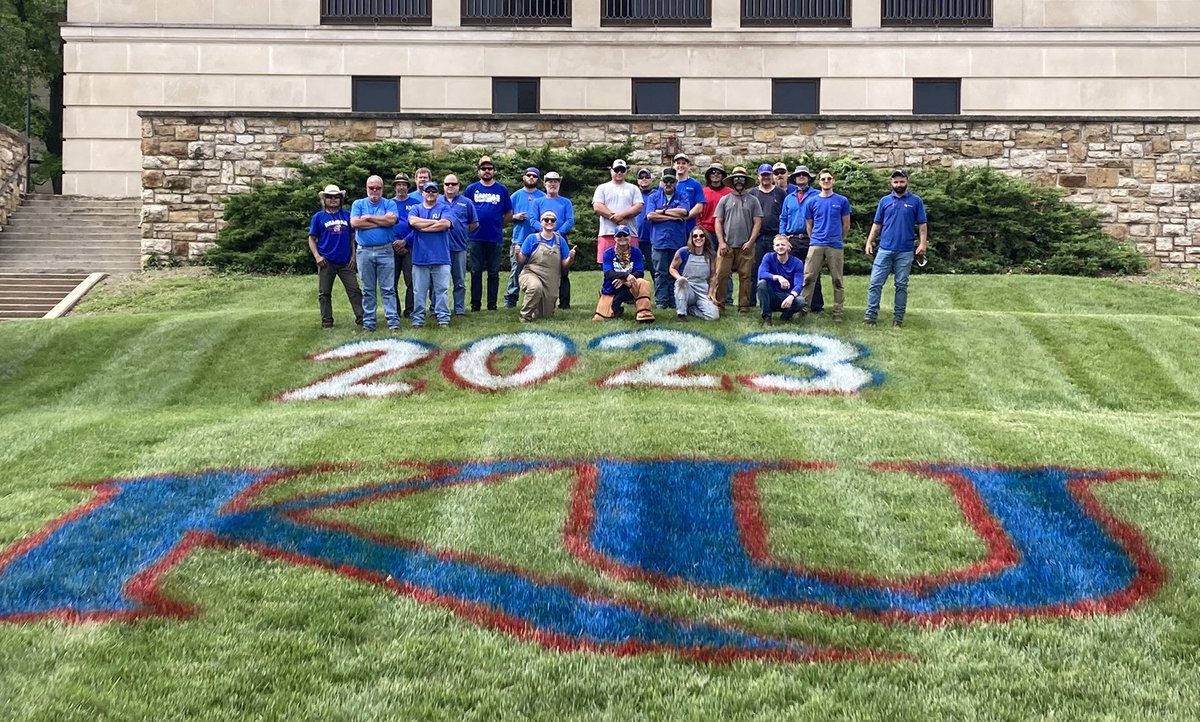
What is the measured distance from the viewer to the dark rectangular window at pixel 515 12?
26078 millimetres

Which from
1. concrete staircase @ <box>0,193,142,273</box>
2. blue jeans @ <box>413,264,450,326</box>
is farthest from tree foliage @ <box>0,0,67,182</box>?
blue jeans @ <box>413,264,450,326</box>

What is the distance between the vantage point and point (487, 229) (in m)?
13.4

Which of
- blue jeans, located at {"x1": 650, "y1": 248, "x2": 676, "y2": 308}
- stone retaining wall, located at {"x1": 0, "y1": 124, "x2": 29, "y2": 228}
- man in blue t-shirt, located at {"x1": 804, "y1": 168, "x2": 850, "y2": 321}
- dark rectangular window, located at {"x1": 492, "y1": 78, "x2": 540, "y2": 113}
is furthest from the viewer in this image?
dark rectangular window, located at {"x1": 492, "y1": 78, "x2": 540, "y2": 113}

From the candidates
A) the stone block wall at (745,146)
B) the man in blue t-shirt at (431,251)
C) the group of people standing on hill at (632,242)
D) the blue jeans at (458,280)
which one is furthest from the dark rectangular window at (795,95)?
the man in blue t-shirt at (431,251)

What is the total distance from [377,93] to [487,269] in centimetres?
1432

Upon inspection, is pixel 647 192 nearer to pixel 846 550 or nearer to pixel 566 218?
Answer: pixel 566 218

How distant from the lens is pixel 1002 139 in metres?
20.1

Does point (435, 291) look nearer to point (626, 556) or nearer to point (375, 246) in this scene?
point (375, 246)

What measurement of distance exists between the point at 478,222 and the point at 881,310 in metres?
5.96

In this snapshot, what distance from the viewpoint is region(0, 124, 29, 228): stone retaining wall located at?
2153 centimetres

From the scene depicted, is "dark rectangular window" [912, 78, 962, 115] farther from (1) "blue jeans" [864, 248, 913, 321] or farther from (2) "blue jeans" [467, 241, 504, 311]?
(2) "blue jeans" [467, 241, 504, 311]

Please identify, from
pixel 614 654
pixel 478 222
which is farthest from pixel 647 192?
pixel 614 654

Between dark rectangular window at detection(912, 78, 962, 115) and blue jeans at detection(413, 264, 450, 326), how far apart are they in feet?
57.8

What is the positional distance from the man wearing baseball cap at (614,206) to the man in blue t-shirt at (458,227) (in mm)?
1731
